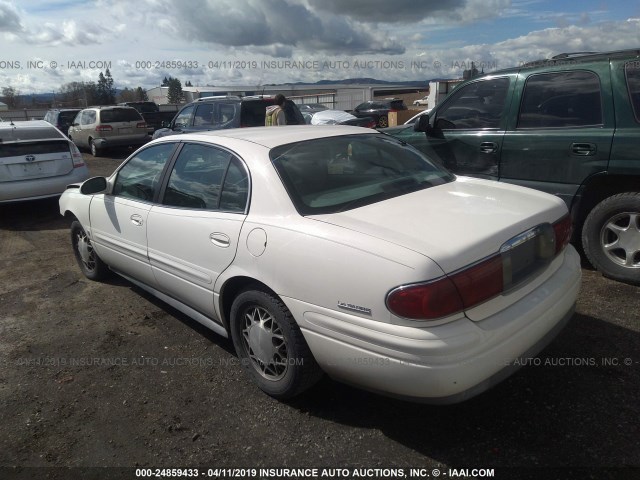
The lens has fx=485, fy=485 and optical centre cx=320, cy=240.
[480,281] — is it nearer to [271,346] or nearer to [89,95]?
[271,346]

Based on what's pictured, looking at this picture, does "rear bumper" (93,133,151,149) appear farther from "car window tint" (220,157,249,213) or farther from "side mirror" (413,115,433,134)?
"car window tint" (220,157,249,213)

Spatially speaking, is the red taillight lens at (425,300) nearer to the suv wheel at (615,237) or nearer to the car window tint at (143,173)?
the car window tint at (143,173)

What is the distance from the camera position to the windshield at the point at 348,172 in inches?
109

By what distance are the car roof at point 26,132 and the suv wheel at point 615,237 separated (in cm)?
781

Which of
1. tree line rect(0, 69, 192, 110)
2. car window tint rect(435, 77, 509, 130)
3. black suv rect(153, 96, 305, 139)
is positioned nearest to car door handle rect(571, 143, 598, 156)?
car window tint rect(435, 77, 509, 130)

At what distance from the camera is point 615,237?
4199 millimetres

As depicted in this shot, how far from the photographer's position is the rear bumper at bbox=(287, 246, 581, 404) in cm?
209

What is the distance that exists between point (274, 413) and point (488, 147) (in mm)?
3446

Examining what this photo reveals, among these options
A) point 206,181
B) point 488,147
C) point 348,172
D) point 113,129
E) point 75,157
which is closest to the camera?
point 348,172

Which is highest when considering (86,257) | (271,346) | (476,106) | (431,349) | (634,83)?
(634,83)

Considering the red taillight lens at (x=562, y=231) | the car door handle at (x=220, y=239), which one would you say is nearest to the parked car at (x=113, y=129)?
the car door handle at (x=220, y=239)

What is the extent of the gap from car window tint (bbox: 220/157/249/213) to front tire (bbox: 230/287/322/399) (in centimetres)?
53

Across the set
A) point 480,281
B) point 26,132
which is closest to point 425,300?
point 480,281

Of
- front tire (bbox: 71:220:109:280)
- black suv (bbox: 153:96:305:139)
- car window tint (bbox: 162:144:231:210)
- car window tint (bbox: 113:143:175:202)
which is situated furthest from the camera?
black suv (bbox: 153:96:305:139)
